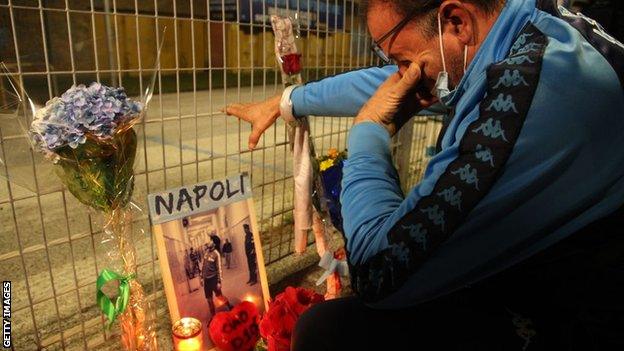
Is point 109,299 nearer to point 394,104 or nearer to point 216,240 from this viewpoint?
point 216,240

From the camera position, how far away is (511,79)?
91 cm

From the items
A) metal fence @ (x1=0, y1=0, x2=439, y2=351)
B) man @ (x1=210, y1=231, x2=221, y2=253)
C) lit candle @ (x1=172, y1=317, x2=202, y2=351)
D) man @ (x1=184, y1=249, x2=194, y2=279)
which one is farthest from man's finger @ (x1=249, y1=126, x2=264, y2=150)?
lit candle @ (x1=172, y1=317, x2=202, y2=351)

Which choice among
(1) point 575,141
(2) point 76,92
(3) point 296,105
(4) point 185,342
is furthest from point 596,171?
(4) point 185,342

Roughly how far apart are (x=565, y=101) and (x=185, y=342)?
4.83 ft

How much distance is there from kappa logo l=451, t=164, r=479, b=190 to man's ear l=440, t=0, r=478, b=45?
0.35 metres

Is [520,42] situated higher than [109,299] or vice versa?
[520,42]

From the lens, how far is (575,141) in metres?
0.89

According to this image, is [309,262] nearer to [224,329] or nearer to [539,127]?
[224,329]

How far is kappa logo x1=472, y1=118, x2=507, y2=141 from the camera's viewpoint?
90cm

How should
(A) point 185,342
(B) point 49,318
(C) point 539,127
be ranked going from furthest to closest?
1. (B) point 49,318
2. (A) point 185,342
3. (C) point 539,127

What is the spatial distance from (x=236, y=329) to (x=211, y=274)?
9.7 inches

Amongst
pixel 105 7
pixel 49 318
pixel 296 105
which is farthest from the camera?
pixel 49 318

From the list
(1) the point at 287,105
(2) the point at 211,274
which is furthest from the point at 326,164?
Answer: (2) the point at 211,274

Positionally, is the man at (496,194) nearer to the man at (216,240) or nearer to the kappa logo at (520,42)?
the kappa logo at (520,42)
